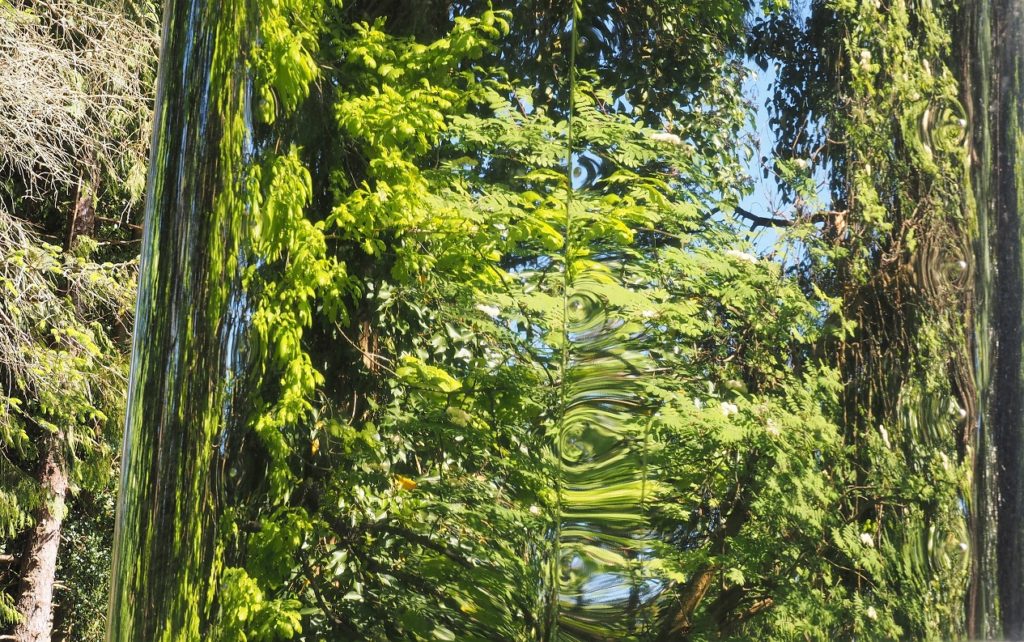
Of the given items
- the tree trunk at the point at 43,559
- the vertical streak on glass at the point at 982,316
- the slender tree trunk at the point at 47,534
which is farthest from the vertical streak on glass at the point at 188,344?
the tree trunk at the point at 43,559

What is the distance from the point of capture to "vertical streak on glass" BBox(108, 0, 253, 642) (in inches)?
20.0

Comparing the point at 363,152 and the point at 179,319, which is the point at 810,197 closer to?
the point at 363,152

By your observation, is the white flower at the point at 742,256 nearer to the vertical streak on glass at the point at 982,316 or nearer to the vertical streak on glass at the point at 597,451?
the vertical streak on glass at the point at 597,451

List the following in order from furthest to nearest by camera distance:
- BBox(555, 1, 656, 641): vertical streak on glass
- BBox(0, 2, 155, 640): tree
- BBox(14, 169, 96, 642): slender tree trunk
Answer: BBox(14, 169, 96, 642): slender tree trunk
BBox(0, 2, 155, 640): tree
BBox(555, 1, 656, 641): vertical streak on glass

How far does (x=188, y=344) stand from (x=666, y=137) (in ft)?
0.92

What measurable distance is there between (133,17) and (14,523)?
4.17 metres

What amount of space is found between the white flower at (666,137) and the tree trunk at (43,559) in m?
8.51

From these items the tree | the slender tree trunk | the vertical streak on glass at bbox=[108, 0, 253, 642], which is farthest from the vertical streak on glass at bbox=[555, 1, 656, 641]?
the slender tree trunk

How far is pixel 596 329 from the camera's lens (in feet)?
1.44

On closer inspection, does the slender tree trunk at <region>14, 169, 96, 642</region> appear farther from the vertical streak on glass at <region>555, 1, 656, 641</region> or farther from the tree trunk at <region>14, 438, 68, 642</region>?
the vertical streak on glass at <region>555, 1, 656, 641</region>

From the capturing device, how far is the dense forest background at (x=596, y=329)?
44 cm

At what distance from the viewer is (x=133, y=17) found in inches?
322

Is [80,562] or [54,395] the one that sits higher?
[54,395]

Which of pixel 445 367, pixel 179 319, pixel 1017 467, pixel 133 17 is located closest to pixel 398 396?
pixel 445 367
